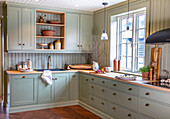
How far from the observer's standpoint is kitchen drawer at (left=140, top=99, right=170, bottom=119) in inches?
115

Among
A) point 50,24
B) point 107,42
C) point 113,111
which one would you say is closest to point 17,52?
point 50,24

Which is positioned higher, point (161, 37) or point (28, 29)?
A: point (28, 29)

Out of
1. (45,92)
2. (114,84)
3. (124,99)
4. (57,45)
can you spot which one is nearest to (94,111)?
(114,84)

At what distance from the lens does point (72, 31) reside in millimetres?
5645

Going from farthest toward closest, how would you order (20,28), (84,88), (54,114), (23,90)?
(84,88)
(20,28)
(23,90)
(54,114)

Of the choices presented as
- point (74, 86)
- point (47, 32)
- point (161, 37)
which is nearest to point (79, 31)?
point (47, 32)

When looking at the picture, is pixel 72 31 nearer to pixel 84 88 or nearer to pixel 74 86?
pixel 74 86

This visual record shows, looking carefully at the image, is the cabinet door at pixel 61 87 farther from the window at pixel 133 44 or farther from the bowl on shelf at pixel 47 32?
the window at pixel 133 44

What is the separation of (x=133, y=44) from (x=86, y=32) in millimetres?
1617

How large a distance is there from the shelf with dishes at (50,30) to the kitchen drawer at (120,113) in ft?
7.40

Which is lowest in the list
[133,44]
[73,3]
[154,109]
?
[154,109]

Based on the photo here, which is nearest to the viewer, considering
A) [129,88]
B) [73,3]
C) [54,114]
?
[129,88]

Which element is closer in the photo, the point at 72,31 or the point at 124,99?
the point at 124,99

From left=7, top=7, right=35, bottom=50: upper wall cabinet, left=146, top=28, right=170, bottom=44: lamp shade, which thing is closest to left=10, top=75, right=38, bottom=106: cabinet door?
left=7, top=7, right=35, bottom=50: upper wall cabinet
